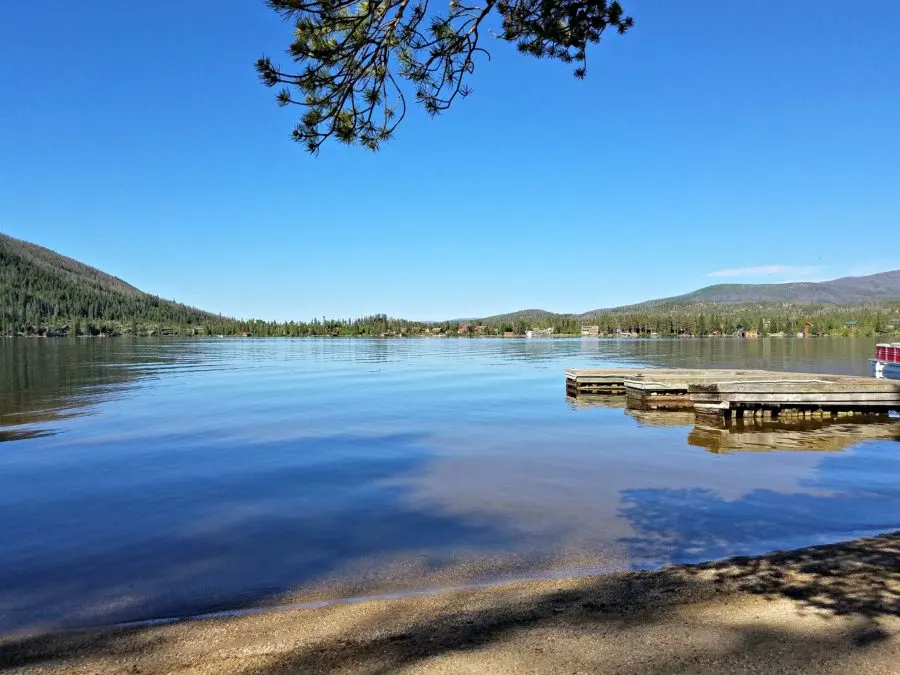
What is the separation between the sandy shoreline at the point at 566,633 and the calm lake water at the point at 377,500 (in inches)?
39.2

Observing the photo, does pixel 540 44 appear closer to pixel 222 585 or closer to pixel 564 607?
pixel 564 607

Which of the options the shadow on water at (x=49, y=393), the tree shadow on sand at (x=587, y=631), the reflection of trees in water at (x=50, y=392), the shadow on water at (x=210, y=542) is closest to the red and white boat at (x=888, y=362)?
the tree shadow on sand at (x=587, y=631)

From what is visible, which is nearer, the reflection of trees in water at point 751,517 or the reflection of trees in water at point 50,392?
the reflection of trees in water at point 751,517

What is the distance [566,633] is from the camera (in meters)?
5.81

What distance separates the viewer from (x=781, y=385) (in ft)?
79.8

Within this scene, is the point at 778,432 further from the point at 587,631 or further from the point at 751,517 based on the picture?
the point at 587,631

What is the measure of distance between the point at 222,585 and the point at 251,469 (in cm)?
811

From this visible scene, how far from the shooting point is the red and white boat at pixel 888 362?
4012cm

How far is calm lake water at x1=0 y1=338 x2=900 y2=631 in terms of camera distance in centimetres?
856

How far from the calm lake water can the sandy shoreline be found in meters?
1.00

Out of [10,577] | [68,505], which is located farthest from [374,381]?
[10,577]

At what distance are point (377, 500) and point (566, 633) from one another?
7523mm

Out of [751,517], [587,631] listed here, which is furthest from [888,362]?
[587,631]

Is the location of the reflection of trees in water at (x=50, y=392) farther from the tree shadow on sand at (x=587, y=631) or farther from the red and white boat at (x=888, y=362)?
the red and white boat at (x=888, y=362)
